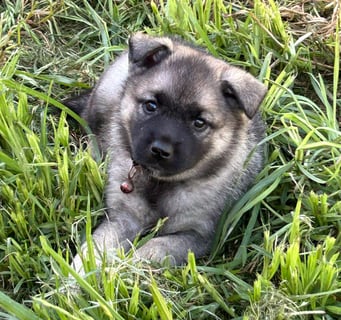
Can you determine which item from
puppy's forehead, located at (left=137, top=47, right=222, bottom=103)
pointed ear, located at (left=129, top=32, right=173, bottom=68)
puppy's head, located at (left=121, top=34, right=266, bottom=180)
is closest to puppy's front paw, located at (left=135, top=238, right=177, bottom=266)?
puppy's head, located at (left=121, top=34, right=266, bottom=180)

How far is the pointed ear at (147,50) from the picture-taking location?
10.6ft

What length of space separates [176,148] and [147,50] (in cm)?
52

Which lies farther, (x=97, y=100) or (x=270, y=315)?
(x=97, y=100)

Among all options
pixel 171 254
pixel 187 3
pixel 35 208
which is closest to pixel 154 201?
pixel 171 254

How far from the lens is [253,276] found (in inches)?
126

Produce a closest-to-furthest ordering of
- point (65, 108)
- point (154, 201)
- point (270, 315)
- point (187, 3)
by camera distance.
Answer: point (270, 315)
point (154, 201)
point (65, 108)
point (187, 3)

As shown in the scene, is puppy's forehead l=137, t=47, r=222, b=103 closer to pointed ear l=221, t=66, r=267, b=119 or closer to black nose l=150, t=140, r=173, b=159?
pointed ear l=221, t=66, r=267, b=119

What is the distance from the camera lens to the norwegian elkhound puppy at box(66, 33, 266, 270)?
10.1ft

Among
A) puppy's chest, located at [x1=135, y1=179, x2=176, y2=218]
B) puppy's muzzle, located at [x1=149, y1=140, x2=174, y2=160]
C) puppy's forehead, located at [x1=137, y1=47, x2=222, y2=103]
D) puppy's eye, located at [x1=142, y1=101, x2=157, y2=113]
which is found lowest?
puppy's chest, located at [x1=135, y1=179, x2=176, y2=218]

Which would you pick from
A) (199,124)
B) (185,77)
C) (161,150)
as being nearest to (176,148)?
(161,150)

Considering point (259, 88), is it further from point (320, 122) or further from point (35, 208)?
point (35, 208)

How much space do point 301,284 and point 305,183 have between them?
776 millimetres

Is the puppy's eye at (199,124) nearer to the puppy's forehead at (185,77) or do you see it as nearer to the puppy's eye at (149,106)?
the puppy's forehead at (185,77)

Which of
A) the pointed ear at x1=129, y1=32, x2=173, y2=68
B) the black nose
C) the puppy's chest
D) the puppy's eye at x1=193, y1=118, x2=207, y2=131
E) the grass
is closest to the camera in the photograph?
the grass
